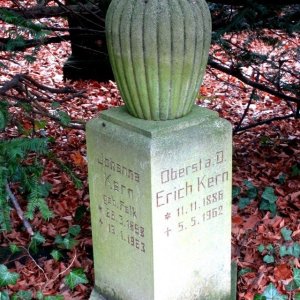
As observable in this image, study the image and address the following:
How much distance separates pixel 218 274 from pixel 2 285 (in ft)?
4.12

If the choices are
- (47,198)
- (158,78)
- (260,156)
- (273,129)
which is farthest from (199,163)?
(273,129)

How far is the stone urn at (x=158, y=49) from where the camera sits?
290 cm

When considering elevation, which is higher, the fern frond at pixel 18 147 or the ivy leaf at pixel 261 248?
the fern frond at pixel 18 147

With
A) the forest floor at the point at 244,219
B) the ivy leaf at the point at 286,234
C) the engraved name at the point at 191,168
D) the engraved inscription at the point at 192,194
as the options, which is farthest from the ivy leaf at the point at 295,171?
the engraved name at the point at 191,168

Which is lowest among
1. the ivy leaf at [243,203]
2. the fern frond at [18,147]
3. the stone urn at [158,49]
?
the ivy leaf at [243,203]

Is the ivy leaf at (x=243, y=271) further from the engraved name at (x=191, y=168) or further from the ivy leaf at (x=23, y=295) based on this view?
the ivy leaf at (x=23, y=295)

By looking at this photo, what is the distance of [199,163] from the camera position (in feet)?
10.6

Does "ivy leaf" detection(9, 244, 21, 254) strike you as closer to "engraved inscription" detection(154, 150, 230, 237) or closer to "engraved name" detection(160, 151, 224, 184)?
"engraved inscription" detection(154, 150, 230, 237)

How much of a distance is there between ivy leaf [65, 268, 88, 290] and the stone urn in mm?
1197

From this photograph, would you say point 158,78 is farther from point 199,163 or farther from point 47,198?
point 47,198

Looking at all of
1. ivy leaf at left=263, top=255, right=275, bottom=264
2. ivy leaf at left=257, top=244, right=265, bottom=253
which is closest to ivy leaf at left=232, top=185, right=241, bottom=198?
ivy leaf at left=257, top=244, right=265, bottom=253

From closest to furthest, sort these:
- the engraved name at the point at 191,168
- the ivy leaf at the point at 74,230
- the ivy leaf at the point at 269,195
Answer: the engraved name at the point at 191,168 → the ivy leaf at the point at 74,230 → the ivy leaf at the point at 269,195

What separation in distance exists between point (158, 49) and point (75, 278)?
1.57 m

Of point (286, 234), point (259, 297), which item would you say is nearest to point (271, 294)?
A: point (259, 297)
